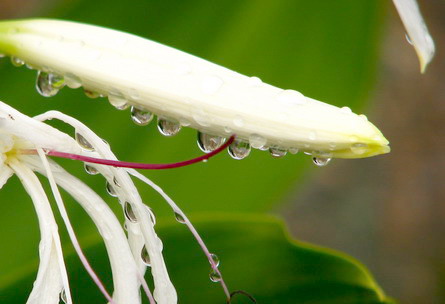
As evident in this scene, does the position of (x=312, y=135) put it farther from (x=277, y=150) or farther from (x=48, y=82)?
(x=48, y=82)

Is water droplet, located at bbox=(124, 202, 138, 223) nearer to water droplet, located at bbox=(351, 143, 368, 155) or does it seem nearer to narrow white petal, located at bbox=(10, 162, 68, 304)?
narrow white petal, located at bbox=(10, 162, 68, 304)

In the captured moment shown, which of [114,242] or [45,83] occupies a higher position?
[45,83]

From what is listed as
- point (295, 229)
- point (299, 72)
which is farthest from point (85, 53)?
point (295, 229)

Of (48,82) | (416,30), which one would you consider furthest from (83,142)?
(416,30)

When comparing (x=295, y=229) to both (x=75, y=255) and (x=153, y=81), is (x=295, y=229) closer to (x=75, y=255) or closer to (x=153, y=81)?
(x=75, y=255)

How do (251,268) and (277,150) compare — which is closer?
(277,150)

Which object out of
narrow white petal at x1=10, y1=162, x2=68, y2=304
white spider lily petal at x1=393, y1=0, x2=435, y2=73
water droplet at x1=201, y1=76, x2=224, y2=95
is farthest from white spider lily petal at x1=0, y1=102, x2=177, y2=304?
white spider lily petal at x1=393, y1=0, x2=435, y2=73
